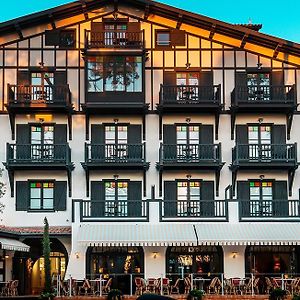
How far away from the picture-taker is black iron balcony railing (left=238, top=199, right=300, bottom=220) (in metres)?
31.3

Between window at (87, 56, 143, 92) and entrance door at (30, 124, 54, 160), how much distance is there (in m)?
2.93

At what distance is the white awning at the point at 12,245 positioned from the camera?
91.0 ft

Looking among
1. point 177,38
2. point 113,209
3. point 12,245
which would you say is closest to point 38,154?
point 113,209

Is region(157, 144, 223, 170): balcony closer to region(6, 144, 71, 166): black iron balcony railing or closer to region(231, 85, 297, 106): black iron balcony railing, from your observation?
region(231, 85, 297, 106): black iron balcony railing

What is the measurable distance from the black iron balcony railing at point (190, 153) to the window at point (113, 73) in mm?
3209

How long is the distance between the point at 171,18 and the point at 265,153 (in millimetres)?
7997

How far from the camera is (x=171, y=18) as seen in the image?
110 feet

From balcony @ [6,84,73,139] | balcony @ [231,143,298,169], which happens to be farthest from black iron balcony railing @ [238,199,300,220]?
balcony @ [6,84,73,139]

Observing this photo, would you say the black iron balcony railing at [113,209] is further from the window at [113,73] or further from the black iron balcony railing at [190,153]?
the window at [113,73]

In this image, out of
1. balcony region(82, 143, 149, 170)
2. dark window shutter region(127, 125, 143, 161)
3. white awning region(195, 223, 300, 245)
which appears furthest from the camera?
dark window shutter region(127, 125, 143, 161)

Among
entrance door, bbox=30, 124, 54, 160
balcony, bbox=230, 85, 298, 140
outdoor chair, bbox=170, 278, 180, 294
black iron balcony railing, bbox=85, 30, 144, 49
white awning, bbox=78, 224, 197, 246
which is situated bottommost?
outdoor chair, bbox=170, 278, 180, 294

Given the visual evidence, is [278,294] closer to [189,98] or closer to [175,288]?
[175,288]

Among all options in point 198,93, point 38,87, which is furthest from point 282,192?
point 38,87

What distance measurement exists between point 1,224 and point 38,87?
6.72 metres
